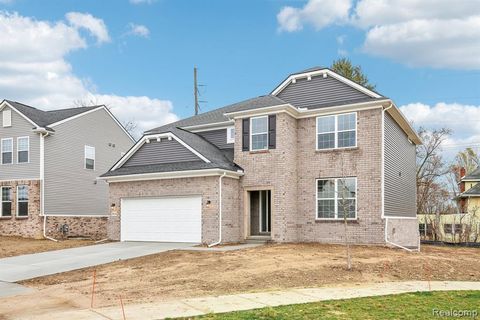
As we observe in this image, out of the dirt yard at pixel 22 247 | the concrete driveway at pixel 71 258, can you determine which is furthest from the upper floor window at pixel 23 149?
the concrete driveway at pixel 71 258

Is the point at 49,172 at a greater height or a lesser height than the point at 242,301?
greater

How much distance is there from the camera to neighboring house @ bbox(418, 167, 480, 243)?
24.5 metres

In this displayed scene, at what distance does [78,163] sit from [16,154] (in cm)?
340

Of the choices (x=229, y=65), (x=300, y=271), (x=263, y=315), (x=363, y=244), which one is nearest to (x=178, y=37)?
(x=229, y=65)

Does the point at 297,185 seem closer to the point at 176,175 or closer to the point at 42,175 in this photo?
the point at 176,175

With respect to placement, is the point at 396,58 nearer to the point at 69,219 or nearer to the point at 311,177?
the point at 311,177

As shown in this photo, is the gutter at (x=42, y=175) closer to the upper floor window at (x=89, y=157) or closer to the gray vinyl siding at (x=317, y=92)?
the upper floor window at (x=89, y=157)

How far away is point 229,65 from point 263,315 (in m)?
17.7

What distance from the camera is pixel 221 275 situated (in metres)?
12.0

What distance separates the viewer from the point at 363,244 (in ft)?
59.5

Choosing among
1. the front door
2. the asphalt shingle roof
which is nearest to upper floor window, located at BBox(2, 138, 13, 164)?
the asphalt shingle roof

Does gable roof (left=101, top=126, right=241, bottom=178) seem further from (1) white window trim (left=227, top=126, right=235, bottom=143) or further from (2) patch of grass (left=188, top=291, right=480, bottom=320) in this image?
(2) patch of grass (left=188, top=291, right=480, bottom=320)

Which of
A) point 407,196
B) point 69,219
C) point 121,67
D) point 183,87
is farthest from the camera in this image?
point 183,87

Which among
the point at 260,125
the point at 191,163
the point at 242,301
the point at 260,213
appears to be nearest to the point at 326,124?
the point at 260,125
